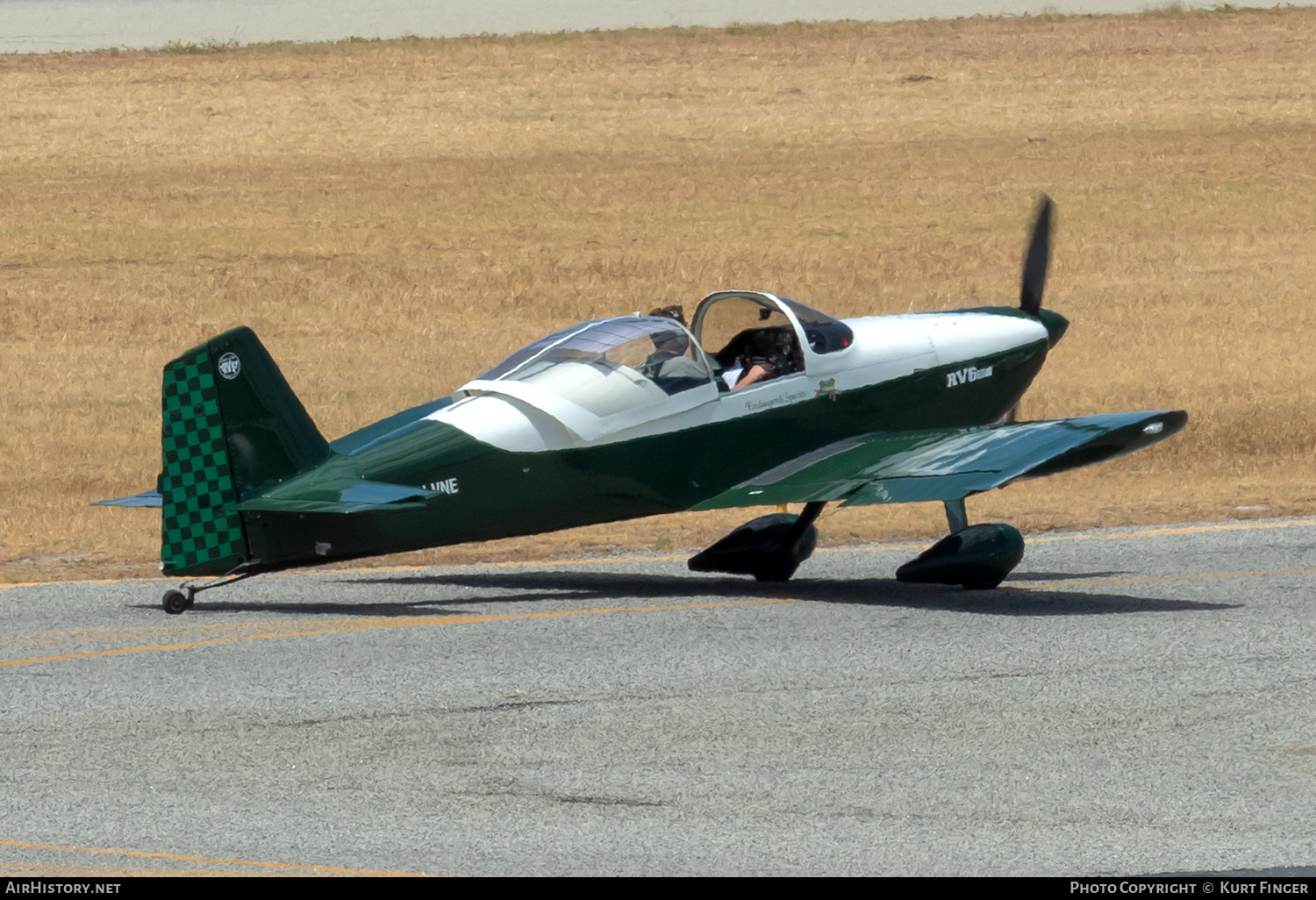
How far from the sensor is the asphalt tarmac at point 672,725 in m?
8.45

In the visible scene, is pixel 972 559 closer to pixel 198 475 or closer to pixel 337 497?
pixel 337 497

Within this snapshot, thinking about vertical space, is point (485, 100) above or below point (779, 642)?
above

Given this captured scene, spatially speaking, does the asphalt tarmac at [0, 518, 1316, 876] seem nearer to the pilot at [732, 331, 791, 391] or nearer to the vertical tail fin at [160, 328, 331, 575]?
the vertical tail fin at [160, 328, 331, 575]

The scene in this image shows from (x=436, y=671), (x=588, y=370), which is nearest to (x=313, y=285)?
(x=588, y=370)

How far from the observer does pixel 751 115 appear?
44594mm

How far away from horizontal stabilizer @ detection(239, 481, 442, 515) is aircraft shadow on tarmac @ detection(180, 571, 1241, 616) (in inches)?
51.8

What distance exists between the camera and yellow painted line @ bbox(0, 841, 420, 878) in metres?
8.06

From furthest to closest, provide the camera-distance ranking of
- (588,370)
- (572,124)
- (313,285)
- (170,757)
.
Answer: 1. (572,124)
2. (313,285)
3. (588,370)
4. (170,757)

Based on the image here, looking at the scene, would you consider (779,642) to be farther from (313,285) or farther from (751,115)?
(751,115)

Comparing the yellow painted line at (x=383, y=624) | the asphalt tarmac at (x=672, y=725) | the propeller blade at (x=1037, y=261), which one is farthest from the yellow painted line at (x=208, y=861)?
the propeller blade at (x=1037, y=261)

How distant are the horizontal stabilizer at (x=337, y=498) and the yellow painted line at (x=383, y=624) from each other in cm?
94

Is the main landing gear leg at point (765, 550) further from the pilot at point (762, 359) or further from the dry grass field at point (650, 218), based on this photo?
the dry grass field at point (650, 218)

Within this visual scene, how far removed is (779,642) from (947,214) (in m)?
24.6

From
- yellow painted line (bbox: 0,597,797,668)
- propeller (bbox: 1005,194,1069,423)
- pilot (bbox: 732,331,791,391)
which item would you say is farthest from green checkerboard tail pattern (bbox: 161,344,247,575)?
propeller (bbox: 1005,194,1069,423)
